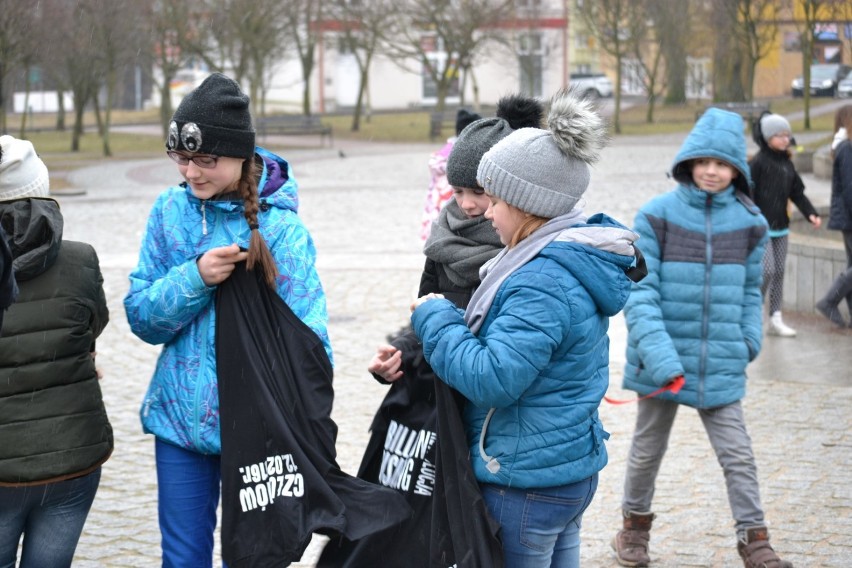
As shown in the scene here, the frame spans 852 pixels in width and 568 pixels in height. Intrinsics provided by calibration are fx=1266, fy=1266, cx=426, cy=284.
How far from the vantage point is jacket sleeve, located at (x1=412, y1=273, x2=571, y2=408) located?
3318mm

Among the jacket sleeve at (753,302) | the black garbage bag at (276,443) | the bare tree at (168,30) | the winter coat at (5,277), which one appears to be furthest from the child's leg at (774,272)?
the bare tree at (168,30)

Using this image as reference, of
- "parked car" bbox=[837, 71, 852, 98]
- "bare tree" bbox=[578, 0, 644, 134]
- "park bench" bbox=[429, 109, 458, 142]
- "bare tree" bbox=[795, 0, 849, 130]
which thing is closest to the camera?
"bare tree" bbox=[795, 0, 849, 130]

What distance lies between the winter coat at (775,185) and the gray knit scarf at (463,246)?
280 inches

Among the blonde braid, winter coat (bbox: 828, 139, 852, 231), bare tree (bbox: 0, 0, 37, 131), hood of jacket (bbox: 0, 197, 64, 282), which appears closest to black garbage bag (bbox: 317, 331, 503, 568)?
the blonde braid

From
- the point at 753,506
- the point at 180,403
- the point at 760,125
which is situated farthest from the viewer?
the point at 760,125

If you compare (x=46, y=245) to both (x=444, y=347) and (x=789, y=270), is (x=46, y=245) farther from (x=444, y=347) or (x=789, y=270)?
(x=789, y=270)

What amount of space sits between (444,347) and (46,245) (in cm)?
121

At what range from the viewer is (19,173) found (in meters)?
3.74

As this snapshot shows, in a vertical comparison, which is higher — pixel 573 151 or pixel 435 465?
pixel 573 151

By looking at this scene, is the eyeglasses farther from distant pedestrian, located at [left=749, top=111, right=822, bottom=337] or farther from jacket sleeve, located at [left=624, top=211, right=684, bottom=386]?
distant pedestrian, located at [left=749, top=111, right=822, bottom=337]

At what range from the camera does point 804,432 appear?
7.49 m

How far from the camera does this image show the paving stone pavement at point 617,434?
568 centimetres

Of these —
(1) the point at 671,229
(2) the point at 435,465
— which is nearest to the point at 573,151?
(2) the point at 435,465

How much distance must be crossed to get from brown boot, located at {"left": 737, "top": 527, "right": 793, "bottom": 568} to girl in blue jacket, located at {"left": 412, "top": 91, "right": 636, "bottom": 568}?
1.77 m
